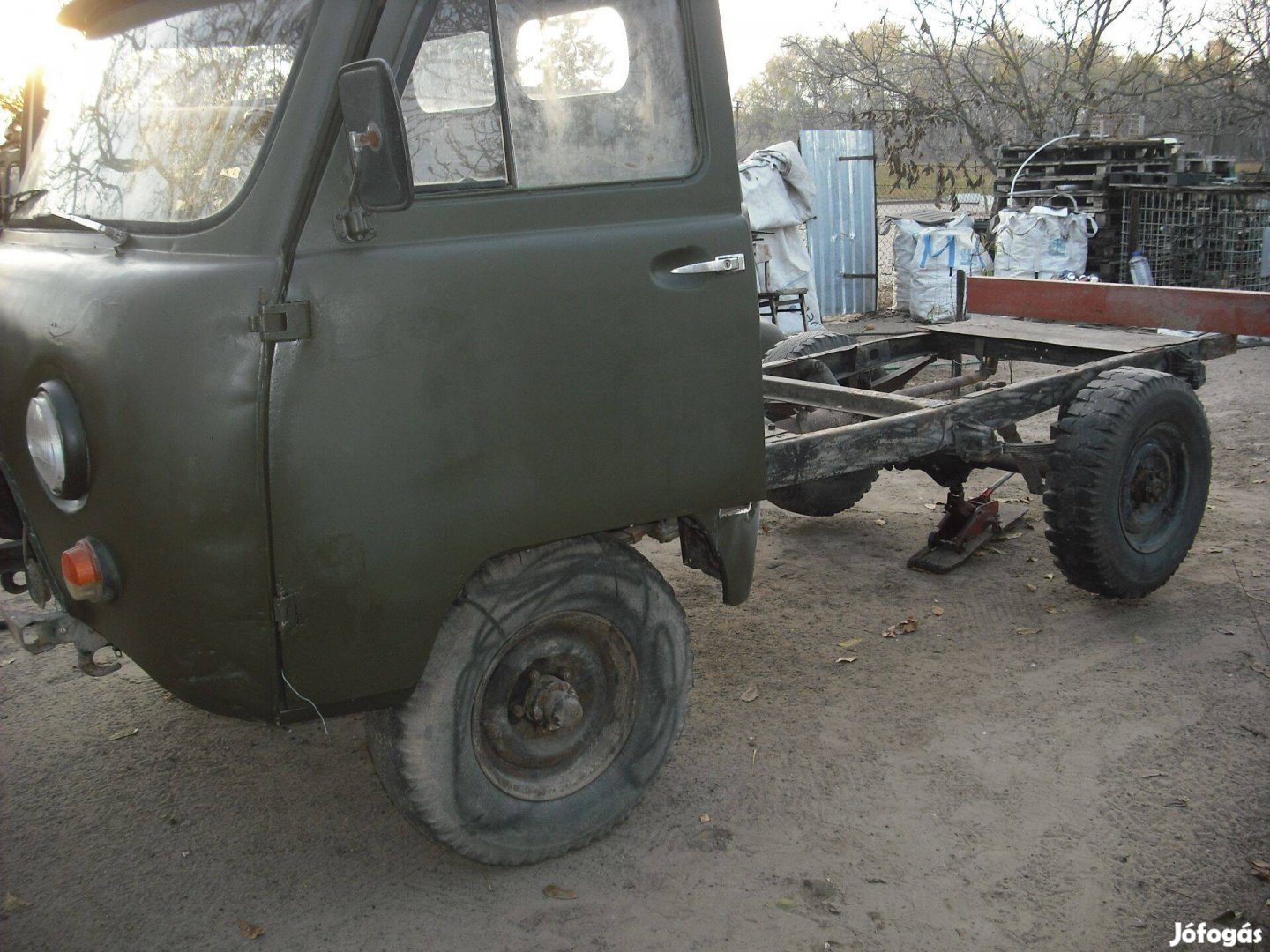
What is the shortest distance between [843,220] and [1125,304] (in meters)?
7.03

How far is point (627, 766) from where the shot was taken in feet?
10.9

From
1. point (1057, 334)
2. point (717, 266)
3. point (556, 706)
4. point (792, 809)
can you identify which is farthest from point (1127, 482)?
point (556, 706)

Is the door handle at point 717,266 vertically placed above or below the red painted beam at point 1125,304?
above

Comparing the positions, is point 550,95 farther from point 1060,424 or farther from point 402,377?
point 1060,424

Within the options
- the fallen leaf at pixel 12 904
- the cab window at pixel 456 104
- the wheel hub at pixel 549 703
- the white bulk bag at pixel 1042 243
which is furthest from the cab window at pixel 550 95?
the white bulk bag at pixel 1042 243

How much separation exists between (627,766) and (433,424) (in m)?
1.26

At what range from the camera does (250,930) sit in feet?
9.82

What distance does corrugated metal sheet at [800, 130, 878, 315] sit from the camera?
40.7ft

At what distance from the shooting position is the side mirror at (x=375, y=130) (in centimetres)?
232

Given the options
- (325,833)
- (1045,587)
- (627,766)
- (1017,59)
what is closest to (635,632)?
(627,766)

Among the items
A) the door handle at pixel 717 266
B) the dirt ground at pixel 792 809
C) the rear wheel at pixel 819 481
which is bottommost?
the dirt ground at pixel 792 809

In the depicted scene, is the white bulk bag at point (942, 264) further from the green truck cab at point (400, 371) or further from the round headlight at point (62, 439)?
the round headlight at point (62, 439)

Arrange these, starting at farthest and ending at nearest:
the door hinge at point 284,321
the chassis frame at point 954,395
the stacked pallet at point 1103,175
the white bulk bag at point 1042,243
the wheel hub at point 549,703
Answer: the stacked pallet at point 1103,175, the white bulk bag at point 1042,243, the chassis frame at point 954,395, the wheel hub at point 549,703, the door hinge at point 284,321

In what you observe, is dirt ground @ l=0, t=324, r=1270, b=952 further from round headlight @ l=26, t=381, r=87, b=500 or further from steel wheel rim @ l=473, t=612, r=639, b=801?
round headlight @ l=26, t=381, r=87, b=500
